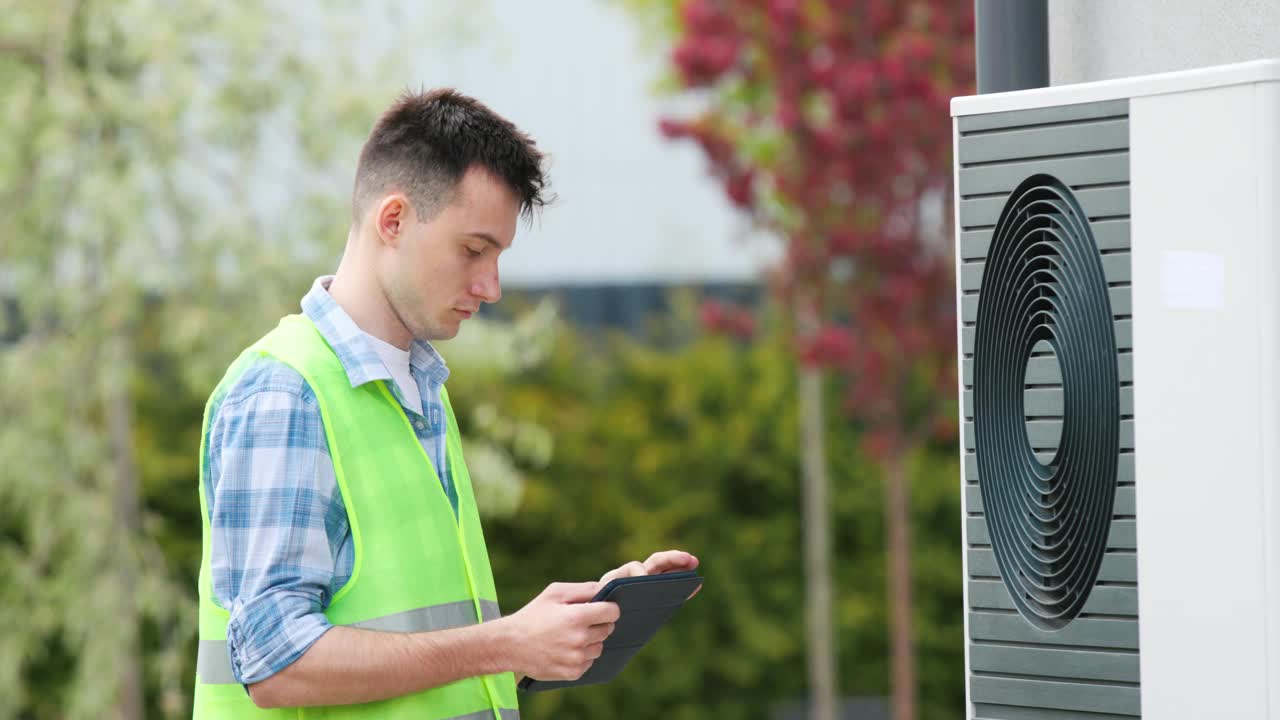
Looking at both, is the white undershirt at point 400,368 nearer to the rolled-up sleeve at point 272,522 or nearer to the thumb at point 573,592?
the rolled-up sleeve at point 272,522

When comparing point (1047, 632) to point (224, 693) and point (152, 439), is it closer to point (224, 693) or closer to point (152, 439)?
point (224, 693)

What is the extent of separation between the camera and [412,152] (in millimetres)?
1729

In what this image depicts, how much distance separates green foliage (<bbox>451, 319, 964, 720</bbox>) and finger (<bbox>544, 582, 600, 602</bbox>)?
388 cm

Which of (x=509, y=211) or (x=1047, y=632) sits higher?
(x=509, y=211)

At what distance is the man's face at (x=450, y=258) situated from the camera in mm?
1711

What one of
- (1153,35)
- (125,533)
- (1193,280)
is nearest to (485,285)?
(1193,280)

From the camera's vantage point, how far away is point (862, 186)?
524cm

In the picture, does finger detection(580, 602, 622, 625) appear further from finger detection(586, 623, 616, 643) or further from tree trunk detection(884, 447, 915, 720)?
tree trunk detection(884, 447, 915, 720)

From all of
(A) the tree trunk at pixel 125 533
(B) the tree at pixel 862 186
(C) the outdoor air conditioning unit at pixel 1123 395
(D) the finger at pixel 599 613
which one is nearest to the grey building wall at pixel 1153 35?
(C) the outdoor air conditioning unit at pixel 1123 395

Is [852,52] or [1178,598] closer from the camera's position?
[1178,598]

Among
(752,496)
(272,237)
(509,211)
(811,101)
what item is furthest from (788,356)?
(509,211)

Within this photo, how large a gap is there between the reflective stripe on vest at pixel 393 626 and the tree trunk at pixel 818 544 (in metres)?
3.77

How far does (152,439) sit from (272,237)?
1246 mm

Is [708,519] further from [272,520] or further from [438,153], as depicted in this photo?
[272,520]
